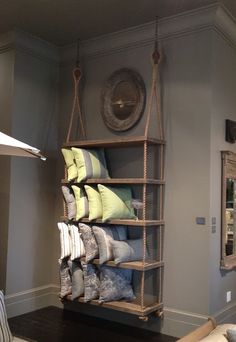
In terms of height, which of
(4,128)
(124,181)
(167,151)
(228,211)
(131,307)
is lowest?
(131,307)

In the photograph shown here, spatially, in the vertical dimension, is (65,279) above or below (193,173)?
below

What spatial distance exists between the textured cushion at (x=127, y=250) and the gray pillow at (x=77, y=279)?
1.68 ft

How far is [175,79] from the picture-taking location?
3.77 metres

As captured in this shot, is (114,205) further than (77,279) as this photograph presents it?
No

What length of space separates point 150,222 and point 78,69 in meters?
1.89

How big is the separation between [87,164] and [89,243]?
77cm

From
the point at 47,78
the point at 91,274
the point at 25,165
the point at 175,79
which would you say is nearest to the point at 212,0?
the point at 175,79

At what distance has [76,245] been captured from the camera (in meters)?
3.83

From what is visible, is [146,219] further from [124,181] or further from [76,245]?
[76,245]

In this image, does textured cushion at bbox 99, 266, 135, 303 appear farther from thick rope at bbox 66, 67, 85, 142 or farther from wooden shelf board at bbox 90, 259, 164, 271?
thick rope at bbox 66, 67, 85, 142

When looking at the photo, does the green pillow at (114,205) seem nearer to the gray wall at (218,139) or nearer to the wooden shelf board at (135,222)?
the wooden shelf board at (135,222)

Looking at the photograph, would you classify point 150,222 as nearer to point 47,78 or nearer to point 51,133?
point 51,133

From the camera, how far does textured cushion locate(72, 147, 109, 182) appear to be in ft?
12.5

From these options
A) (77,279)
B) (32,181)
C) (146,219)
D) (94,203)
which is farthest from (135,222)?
(32,181)
